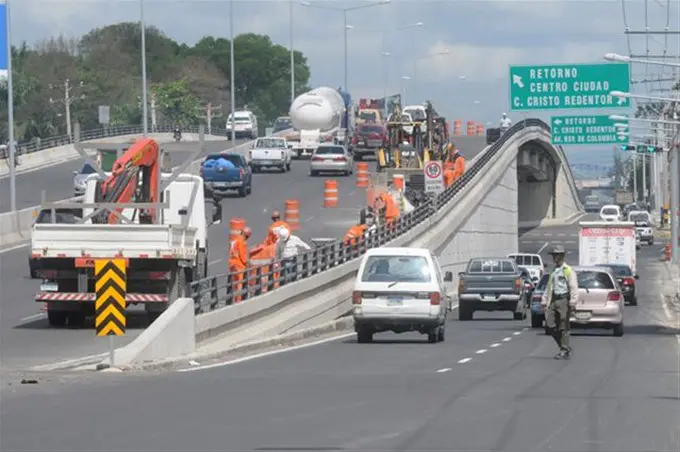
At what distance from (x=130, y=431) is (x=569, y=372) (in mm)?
9171

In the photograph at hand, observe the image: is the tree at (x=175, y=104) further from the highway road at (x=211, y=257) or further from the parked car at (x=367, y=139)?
the parked car at (x=367, y=139)

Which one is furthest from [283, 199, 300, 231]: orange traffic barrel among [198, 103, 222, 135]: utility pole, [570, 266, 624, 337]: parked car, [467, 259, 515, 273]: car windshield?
[198, 103, 222, 135]: utility pole

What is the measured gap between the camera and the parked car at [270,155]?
82000 millimetres

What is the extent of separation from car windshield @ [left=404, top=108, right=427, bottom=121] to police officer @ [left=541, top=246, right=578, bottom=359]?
182ft

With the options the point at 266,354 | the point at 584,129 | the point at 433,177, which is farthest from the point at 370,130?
the point at 266,354

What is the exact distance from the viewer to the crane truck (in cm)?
2720

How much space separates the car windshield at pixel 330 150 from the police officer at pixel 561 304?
56288 mm

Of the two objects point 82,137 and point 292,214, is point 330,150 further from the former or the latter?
point 82,137

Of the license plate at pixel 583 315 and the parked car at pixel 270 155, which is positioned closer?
the license plate at pixel 583 315

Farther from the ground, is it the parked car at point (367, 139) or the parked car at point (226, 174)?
the parked car at point (367, 139)

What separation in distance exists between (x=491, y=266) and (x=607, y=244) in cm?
2664

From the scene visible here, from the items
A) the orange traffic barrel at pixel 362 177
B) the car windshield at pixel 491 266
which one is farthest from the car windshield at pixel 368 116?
the car windshield at pixel 491 266

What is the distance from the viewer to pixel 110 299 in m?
20.0

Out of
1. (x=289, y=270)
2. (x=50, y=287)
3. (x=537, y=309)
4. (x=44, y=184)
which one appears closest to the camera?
(x=50, y=287)
